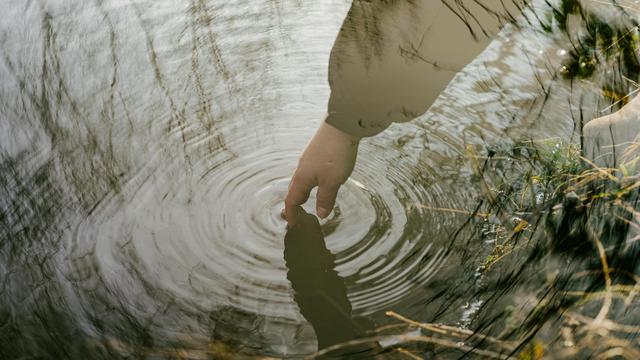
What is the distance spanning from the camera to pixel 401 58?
1.88 m

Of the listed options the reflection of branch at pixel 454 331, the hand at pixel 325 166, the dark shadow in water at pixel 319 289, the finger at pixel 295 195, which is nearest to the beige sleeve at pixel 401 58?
the hand at pixel 325 166

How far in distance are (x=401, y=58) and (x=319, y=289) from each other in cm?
82

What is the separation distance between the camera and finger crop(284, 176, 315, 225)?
1.55 meters

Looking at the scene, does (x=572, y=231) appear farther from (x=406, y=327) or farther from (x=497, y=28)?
(x=497, y=28)

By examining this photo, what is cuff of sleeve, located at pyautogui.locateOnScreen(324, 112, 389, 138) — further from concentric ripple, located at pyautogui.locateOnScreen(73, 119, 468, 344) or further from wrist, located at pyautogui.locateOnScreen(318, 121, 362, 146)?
concentric ripple, located at pyautogui.locateOnScreen(73, 119, 468, 344)

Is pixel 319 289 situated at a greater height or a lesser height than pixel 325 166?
lesser

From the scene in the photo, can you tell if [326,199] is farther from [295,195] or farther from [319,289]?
[319,289]

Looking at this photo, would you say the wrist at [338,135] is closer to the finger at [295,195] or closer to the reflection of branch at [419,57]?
the finger at [295,195]

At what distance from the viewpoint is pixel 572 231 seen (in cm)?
137

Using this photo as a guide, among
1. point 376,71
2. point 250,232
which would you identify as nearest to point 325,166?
point 250,232

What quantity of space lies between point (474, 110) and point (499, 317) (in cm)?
75

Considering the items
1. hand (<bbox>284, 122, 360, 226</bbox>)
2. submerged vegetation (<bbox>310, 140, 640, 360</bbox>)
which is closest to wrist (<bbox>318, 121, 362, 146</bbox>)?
hand (<bbox>284, 122, 360, 226</bbox>)

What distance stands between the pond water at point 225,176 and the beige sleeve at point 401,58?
0.01m

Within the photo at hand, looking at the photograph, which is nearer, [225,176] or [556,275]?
[556,275]
